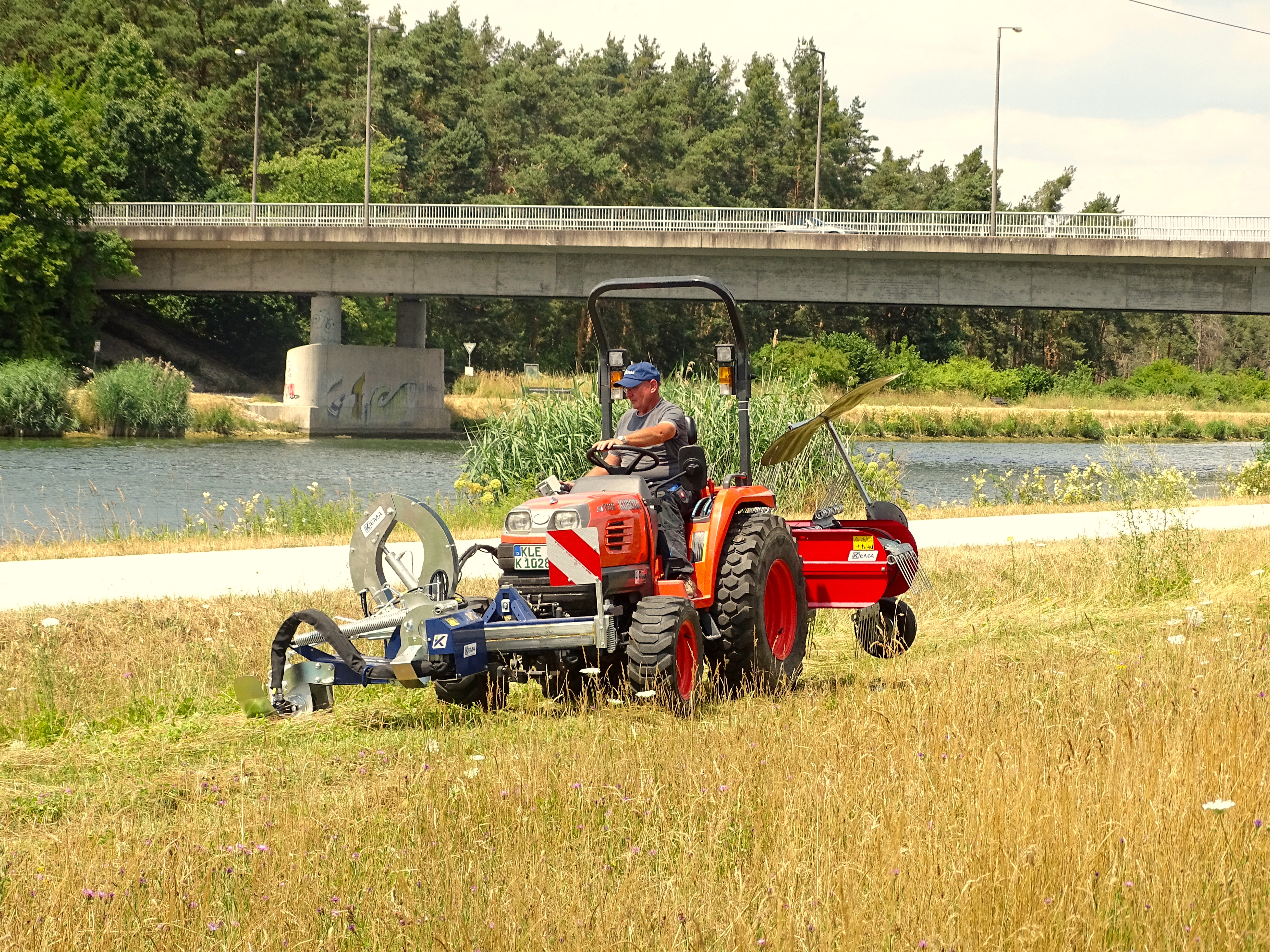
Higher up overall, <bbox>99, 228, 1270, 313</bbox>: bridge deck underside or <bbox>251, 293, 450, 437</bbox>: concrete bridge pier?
<bbox>99, 228, 1270, 313</bbox>: bridge deck underside

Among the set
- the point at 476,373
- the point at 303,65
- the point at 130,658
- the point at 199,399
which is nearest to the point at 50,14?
the point at 303,65

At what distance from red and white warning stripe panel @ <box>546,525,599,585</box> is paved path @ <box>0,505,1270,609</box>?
14.0 ft

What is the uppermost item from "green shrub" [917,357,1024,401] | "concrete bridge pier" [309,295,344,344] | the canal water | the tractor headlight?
"concrete bridge pier" [309,295,344,344]

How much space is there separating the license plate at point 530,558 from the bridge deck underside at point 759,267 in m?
39.1

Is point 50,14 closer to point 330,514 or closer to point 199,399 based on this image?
point 199,399

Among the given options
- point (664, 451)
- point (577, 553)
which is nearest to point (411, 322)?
point (664, 451)

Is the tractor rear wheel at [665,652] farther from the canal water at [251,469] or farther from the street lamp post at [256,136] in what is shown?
the street lamp post at [256,136]

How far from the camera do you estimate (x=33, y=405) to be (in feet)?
136

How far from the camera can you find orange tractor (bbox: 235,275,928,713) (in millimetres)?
6164

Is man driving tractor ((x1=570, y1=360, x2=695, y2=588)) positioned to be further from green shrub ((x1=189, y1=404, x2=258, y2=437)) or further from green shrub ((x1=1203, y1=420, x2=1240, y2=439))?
green shrub ((x1=1203, y1=420, x2=1240, y2=439))

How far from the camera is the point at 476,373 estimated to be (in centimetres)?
6656

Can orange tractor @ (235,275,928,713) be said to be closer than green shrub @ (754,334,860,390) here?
Yes

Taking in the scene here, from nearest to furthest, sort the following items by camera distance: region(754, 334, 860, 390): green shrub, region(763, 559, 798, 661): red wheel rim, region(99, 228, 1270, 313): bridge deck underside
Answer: region(763, 559, 798, 661): red wheel rim
region(99, 228, 1270, 313): bridge deck underside
region(754, 334, 860, 390): green shrub

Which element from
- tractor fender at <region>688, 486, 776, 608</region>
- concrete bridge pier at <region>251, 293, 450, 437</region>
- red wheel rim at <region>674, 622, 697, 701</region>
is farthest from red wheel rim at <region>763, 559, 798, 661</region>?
concrete bridge pier at <region>251, 293, 450, 437</region>
